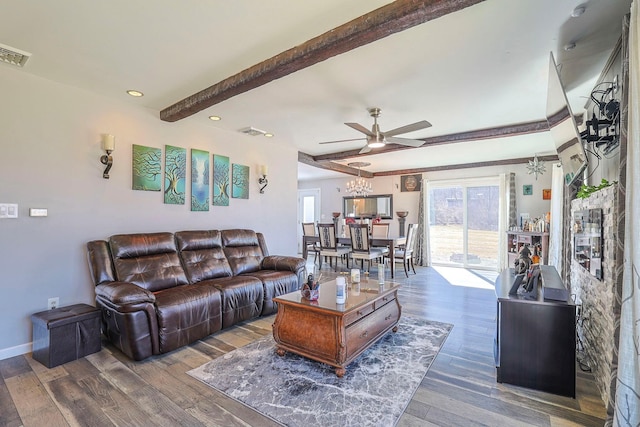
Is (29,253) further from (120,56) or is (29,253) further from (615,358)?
(615,358)

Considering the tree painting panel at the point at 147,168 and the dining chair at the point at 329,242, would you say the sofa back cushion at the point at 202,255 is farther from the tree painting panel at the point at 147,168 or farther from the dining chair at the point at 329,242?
the dining chair at the point at 329,242

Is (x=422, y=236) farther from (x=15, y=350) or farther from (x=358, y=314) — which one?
(x=15, y=350)

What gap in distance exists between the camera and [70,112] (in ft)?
9.95

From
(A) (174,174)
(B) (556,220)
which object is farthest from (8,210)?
(B) (556,220)

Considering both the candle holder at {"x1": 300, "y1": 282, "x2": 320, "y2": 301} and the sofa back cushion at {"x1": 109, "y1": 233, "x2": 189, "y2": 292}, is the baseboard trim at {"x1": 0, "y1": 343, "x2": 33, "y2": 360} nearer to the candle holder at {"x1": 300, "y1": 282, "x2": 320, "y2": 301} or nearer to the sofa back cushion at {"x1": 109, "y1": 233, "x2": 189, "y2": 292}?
the sofa back cushion at {"x1": 109, "y1": 233, "x2": 189, "y2": 292}

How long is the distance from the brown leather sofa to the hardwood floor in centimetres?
22

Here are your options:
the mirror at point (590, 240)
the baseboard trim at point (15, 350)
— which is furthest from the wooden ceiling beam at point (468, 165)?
the baseboard trim at point (15, 350)

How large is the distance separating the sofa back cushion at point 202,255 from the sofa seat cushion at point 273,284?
0.44 m

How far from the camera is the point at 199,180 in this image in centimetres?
416

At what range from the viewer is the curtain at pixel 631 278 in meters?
1.38

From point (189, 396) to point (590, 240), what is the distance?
10.4ft

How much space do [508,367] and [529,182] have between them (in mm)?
5505

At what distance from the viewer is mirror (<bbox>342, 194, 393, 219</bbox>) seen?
27.4ft

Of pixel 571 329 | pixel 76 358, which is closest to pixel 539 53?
pixel 571 329
